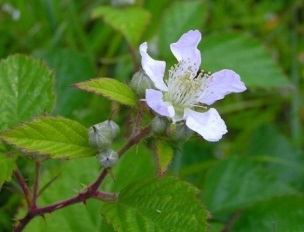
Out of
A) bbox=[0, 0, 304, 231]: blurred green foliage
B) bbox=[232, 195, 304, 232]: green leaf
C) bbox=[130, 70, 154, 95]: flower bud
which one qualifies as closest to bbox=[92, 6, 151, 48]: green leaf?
bbox=[0, 0, 304, 231]: blurred green foliage

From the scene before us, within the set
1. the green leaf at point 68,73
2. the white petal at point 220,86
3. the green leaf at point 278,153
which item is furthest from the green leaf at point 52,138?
the green leaf at point 278,153

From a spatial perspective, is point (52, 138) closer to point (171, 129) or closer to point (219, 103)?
point (171, 129)

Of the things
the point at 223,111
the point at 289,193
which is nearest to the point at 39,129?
the point at 289,193

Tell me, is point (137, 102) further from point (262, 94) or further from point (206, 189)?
point (262, 94)

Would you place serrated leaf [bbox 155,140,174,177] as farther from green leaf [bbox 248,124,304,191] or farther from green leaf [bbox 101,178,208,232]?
green leaf [bbox 248,124,304,191]

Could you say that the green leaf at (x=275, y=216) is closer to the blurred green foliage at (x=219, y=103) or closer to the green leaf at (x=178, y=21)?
the blurred green foliage at (x=219, y=103)

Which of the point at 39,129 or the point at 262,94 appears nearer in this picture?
the point at 39,129

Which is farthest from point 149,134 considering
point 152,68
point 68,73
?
point 68,73
